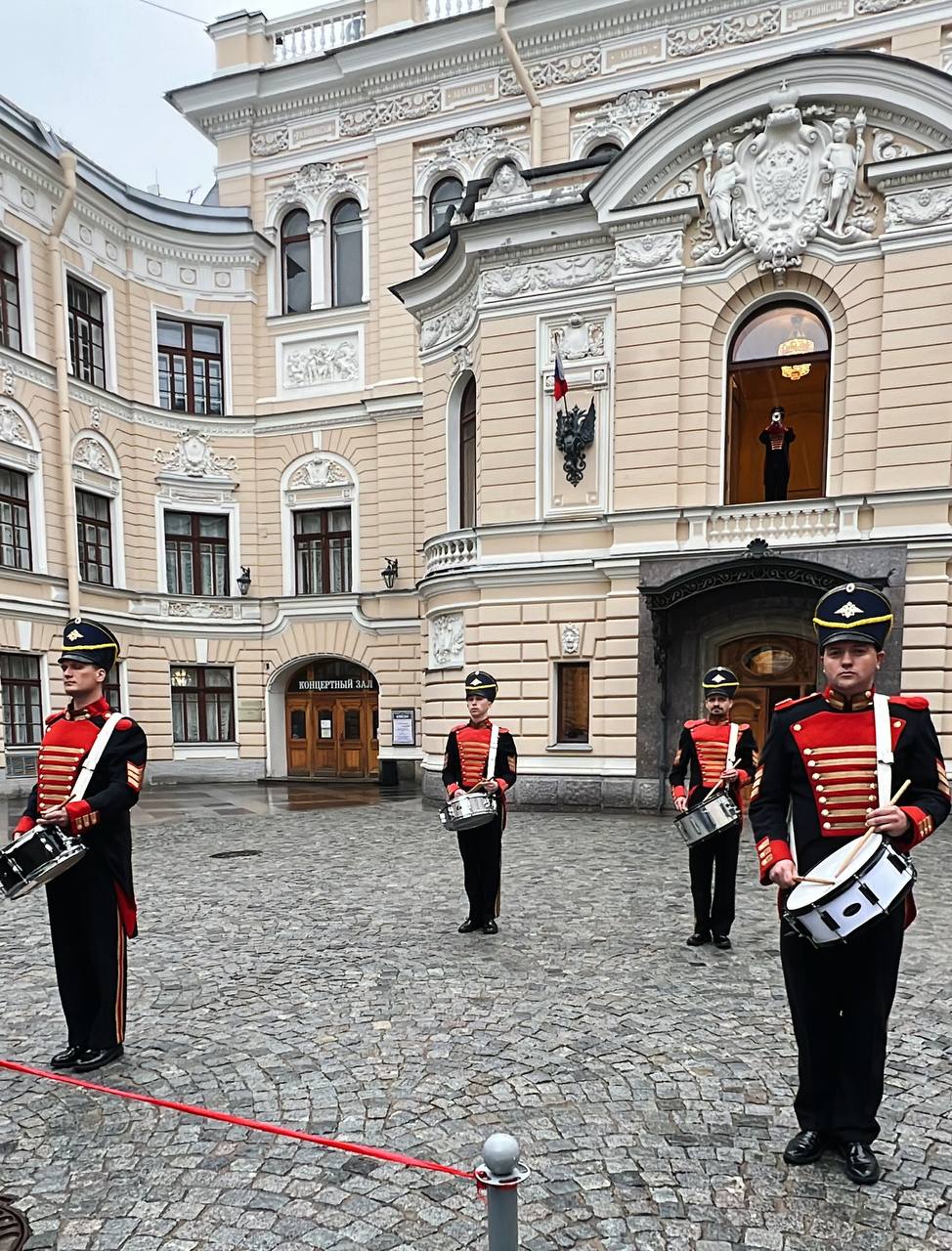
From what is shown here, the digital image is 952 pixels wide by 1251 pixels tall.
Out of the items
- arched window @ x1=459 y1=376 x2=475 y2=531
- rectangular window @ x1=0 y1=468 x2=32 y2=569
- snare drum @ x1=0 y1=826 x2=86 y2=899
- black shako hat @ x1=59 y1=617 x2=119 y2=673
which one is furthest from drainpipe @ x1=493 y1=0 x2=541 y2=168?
snare drum @ x1=0 y1=826 x2=86 y2=899

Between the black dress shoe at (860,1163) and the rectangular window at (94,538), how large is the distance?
59.6 feet

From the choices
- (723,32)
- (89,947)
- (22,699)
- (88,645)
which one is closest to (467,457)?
(723,32)

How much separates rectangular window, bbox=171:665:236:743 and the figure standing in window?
1345 centimetres

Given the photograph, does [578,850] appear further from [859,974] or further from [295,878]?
[859,974]

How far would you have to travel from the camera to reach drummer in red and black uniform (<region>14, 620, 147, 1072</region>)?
4.25 m

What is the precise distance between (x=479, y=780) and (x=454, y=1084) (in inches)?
115

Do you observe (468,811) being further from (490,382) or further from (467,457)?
(467,457)

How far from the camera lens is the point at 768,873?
3.31m

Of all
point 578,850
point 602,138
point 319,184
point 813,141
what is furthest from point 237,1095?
point 319,184

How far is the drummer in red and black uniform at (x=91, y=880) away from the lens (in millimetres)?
4246

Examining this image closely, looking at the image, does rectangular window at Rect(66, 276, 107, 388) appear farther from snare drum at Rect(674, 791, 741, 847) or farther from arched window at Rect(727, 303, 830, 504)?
snare drum at Rect(674, 791, 741, 847)

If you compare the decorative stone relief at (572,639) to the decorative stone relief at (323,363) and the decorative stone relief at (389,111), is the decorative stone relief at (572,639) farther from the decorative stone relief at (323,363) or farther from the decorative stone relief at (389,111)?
the decorative stone relief at (389,111)

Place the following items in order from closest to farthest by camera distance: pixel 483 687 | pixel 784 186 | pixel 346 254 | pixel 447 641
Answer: pixel 483 687, pixel 784 186, pixel 447 641, pixel 346 254

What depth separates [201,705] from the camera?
20.0 m
